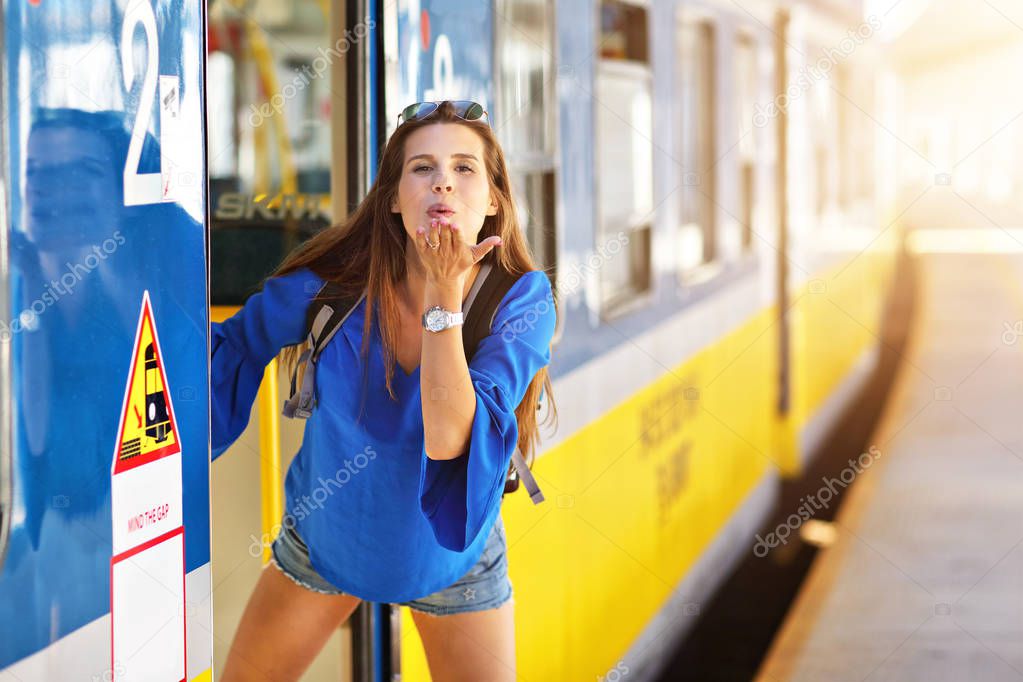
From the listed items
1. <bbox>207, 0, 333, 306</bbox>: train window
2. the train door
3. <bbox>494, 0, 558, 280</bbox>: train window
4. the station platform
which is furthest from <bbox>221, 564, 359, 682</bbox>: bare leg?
the station platform

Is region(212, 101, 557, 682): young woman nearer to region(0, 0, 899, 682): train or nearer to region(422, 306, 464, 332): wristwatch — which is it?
region(422, 306, 464, 332): wristwatch

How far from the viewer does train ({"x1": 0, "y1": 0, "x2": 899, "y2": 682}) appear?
1612 millimetres

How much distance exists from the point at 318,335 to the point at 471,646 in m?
0.67

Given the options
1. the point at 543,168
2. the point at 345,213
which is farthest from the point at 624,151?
the point at 345,213

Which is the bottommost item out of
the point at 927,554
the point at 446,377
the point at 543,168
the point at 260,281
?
the point at 927,554

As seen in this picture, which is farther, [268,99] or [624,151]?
[268,99]

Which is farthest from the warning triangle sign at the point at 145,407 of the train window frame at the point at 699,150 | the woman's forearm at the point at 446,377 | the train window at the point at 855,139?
the train window at the point at 855,139

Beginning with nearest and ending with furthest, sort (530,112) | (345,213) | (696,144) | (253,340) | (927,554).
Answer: (253,340) → (345,213) → (530,112) → (696,144) → (927,554)

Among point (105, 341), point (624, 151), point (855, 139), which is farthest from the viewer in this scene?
point (855, 139)

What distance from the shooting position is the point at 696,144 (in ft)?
17.0

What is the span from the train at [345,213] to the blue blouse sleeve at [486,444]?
14.7 inches

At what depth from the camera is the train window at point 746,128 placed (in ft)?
19.2

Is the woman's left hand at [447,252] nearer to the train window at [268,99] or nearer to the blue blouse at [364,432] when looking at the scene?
the blue blouse at [364,432]

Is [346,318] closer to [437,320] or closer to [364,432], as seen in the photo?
[364,432]
